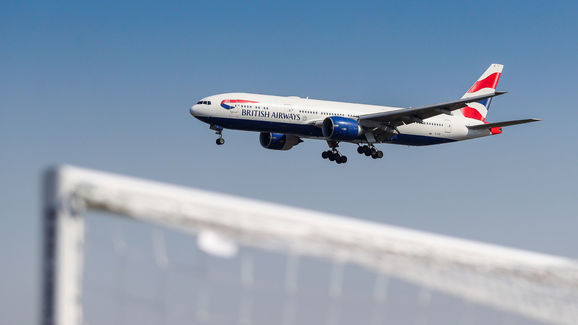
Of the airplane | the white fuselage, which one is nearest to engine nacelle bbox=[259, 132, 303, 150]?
the airplane

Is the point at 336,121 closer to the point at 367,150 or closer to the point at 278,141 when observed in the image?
the point at 367,150

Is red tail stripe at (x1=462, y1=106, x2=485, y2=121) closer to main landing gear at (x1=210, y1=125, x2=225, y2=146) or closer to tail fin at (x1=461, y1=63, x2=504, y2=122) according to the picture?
tail fin at (x1=461, y1=63, x2=504, y2=122)

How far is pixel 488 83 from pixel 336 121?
23728mm

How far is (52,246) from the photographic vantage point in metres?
17.4

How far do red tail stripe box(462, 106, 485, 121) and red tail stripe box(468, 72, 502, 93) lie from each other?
5102mm

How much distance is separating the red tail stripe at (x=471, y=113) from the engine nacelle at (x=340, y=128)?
45.6 ft

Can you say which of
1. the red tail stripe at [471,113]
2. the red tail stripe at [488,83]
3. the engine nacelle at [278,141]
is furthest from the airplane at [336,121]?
the red tail stripe at [488,83]

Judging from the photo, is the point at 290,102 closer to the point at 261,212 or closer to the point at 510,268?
the point at 510,268

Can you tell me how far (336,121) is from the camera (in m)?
56.9

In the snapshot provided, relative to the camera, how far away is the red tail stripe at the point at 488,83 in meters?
75.9

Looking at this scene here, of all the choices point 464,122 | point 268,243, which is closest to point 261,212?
point 268,243

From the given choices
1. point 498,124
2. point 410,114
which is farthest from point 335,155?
point 498,124

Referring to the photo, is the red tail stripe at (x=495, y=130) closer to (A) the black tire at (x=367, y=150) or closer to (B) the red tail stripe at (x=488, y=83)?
(B) the red tail stripe at (x=488, y=83)

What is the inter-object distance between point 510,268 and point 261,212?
28.1ft
